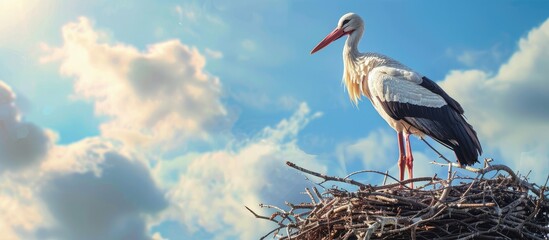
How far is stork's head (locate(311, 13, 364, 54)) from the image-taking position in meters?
8.18

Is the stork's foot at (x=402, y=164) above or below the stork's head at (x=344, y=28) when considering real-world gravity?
below

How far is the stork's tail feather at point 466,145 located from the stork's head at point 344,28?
232 centimetres

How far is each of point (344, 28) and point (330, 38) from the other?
25 cm

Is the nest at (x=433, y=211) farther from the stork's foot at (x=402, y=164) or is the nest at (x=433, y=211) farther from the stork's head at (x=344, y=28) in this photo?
the stork's head at (x=344, y=28)

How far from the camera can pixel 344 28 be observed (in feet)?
27.0

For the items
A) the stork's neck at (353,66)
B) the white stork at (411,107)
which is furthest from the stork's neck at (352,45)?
the white stork at (411,107)

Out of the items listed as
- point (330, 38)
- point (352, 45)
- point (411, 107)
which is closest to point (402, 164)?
point (411, 107)

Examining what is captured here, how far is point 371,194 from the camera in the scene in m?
4.60

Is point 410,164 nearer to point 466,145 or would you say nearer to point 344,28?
point 466,145

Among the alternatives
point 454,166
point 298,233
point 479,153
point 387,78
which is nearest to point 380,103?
point 387,78

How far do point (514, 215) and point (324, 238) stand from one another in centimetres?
150

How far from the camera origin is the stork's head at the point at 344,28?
818 centimetres

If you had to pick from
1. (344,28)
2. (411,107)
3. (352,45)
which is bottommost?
(411,107)

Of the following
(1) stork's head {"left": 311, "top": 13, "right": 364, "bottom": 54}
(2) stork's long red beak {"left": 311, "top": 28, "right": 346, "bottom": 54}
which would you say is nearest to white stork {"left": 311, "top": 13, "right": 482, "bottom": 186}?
(1) stork's head {"left": 311, "top": 13, "right": 364, "bottom": 54}
